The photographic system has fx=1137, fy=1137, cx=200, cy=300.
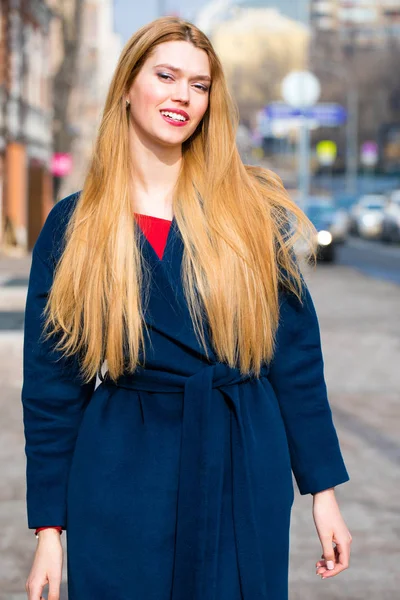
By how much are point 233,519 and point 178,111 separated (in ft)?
2.78

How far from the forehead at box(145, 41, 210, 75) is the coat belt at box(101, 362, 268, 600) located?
2.06ft

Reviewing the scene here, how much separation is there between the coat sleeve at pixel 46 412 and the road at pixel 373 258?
19.1 m

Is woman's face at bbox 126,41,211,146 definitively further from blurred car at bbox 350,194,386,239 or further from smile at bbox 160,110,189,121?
blurred car at bbox 350,194,386,239

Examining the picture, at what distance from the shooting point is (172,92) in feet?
7.78

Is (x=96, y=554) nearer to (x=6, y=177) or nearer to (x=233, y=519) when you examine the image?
(x=233, y=519)

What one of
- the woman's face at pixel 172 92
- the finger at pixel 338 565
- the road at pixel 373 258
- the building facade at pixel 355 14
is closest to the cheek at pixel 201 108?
the woman's face at pixel 172 92

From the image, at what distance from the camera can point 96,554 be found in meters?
2.22

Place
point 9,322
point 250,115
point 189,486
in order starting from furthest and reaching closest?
1. point 250,115
2. point 9,322
3. point 189,486

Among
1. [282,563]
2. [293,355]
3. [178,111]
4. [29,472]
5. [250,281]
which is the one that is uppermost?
[178,111]

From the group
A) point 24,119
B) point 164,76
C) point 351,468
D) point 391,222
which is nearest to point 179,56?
point 164,76

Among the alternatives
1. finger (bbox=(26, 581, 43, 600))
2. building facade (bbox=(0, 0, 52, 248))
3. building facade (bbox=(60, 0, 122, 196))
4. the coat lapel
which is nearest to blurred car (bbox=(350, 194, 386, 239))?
building facade (bbox=(60, 0, 122, 196))

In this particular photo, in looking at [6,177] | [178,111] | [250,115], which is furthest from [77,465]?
[250,115]

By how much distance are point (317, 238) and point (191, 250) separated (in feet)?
1.72

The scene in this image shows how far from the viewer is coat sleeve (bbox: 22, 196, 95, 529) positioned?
90.2 inches
